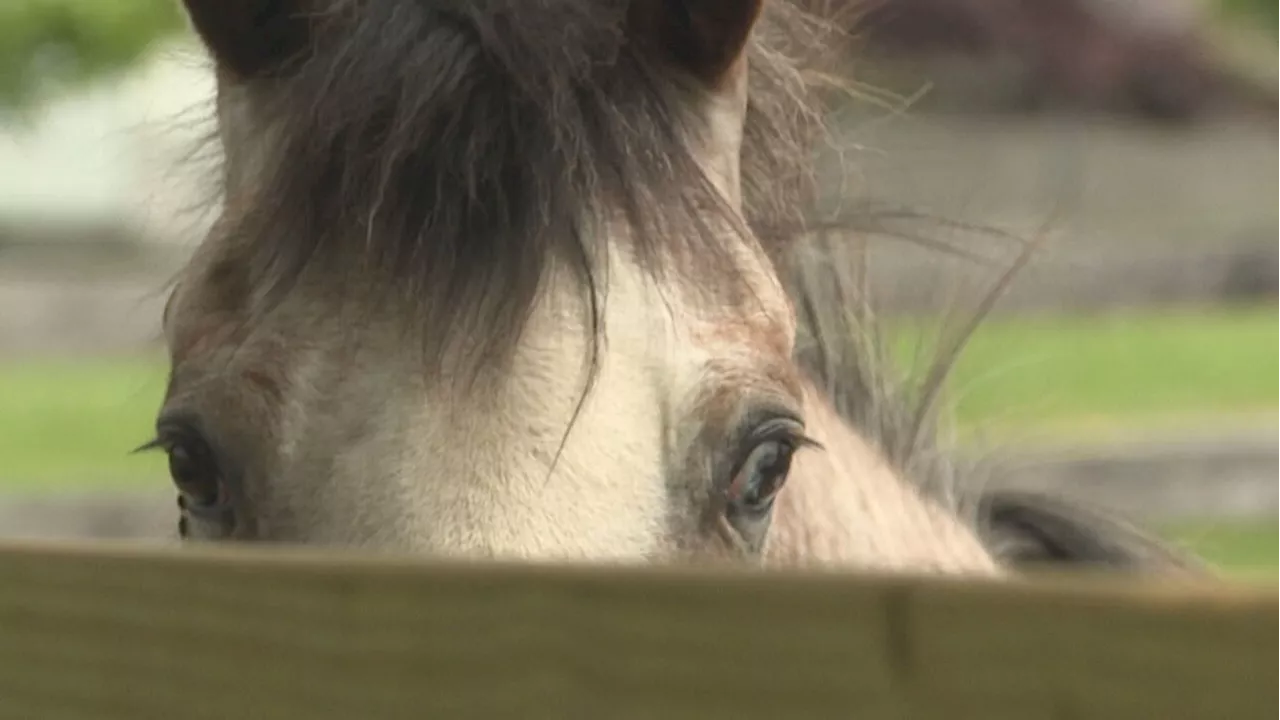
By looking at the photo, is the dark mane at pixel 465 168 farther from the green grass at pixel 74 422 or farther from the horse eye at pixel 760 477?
the green grass at pixel 74 422

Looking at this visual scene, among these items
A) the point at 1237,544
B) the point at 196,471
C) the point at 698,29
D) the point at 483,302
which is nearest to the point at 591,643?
the point at 483,302

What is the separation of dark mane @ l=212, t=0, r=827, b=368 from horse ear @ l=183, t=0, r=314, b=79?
0.07m

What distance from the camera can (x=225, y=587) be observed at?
25.6 inches

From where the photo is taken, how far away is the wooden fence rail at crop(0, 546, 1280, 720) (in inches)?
20.1

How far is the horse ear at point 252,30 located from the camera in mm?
1212

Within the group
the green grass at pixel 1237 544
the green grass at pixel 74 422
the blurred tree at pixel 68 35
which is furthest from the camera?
the blurred tree at pixel 68 35

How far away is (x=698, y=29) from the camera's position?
121cm

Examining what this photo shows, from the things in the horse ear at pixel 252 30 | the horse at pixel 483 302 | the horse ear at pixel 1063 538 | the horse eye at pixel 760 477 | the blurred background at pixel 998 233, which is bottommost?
the blurred background at pixel 998 233

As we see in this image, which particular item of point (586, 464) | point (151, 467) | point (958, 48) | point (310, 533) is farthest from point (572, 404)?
point (958, 48)

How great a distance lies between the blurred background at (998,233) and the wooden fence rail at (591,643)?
80cm

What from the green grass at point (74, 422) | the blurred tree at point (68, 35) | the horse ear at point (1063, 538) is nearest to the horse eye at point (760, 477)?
the horse ear at point (1063, 538)

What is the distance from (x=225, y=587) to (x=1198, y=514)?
4603mm

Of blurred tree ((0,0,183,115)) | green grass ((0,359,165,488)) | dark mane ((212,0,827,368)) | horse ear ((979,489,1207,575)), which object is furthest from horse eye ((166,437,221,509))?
blurred tree ((0,0,183,115))

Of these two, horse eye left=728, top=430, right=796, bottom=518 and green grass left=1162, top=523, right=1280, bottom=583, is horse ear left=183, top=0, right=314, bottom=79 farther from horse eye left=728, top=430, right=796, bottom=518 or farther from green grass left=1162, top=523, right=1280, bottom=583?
green grass left=1162, top=523, right=1280, bottom=583
